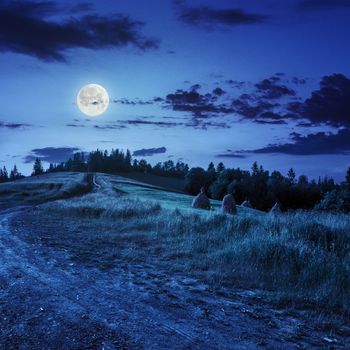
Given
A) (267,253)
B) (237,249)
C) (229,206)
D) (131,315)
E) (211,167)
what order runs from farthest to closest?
1. (211,167)
2. (229,206)
3. (237,249)
4. (267,253)
5. (131,315)

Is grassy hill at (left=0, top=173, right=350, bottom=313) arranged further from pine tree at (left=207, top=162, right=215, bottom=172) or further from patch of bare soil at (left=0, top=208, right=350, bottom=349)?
pine tree at (left=207, top=162, right=215, bottom=172)

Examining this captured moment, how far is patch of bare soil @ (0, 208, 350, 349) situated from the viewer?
17.5 ft

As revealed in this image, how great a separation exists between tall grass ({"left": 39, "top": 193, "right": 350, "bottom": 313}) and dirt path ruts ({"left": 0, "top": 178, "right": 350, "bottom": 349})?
1020 mm

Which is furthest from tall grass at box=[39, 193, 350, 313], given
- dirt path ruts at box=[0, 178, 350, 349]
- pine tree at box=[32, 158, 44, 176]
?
pine tree at box=[32, 158, 44, 176]

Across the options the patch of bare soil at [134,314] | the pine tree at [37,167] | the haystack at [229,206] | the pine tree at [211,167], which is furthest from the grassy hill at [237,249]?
the pine tree at [37,167]

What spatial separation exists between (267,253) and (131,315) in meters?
5.01

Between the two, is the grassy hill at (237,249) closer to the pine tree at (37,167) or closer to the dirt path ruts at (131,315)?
the dirt path ruts at (131,315)

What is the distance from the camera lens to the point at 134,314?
6238mm

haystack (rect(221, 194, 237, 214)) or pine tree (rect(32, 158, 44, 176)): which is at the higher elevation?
haystack (rect(221, 194, 237, 214))

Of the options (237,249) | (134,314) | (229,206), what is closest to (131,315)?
(134,314)

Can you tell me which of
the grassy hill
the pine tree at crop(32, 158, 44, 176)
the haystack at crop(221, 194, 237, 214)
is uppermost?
the grassy hill

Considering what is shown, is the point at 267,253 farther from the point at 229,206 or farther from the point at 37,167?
the point at 37,167

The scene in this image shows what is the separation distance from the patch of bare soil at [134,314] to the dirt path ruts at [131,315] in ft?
0.04

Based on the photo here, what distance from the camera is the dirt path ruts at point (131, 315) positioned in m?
5.32
